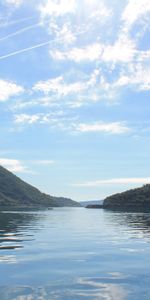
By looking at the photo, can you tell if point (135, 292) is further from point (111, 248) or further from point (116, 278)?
point (111, 248)

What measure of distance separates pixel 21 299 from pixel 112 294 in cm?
466

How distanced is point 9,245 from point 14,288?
21.2 m

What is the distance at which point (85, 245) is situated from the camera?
44.8 m

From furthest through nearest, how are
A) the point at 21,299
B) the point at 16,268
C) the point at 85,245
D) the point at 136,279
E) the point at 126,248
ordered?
the point at 85,245, the point at 126,248, the point at 16,268, the point at 136,279, the point at 21,299

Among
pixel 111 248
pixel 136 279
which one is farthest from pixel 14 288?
pixel 111 248

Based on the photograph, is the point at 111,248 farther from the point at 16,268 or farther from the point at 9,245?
the point at 16,268

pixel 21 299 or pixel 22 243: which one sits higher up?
pixel 22 243

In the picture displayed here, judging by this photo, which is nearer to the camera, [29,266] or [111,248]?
[29,266]

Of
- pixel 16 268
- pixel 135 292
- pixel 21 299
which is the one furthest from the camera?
pixel 16 268

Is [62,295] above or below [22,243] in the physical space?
below

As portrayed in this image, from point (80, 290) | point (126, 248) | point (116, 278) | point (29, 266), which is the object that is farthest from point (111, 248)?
point (80, 290)

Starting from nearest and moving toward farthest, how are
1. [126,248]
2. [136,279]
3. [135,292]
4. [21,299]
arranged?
[21,299] < [135,292] < [136,279] < [126,248]

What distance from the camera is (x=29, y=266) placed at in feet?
98.6

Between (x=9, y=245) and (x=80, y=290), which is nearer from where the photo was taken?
(x=80, y=290)
